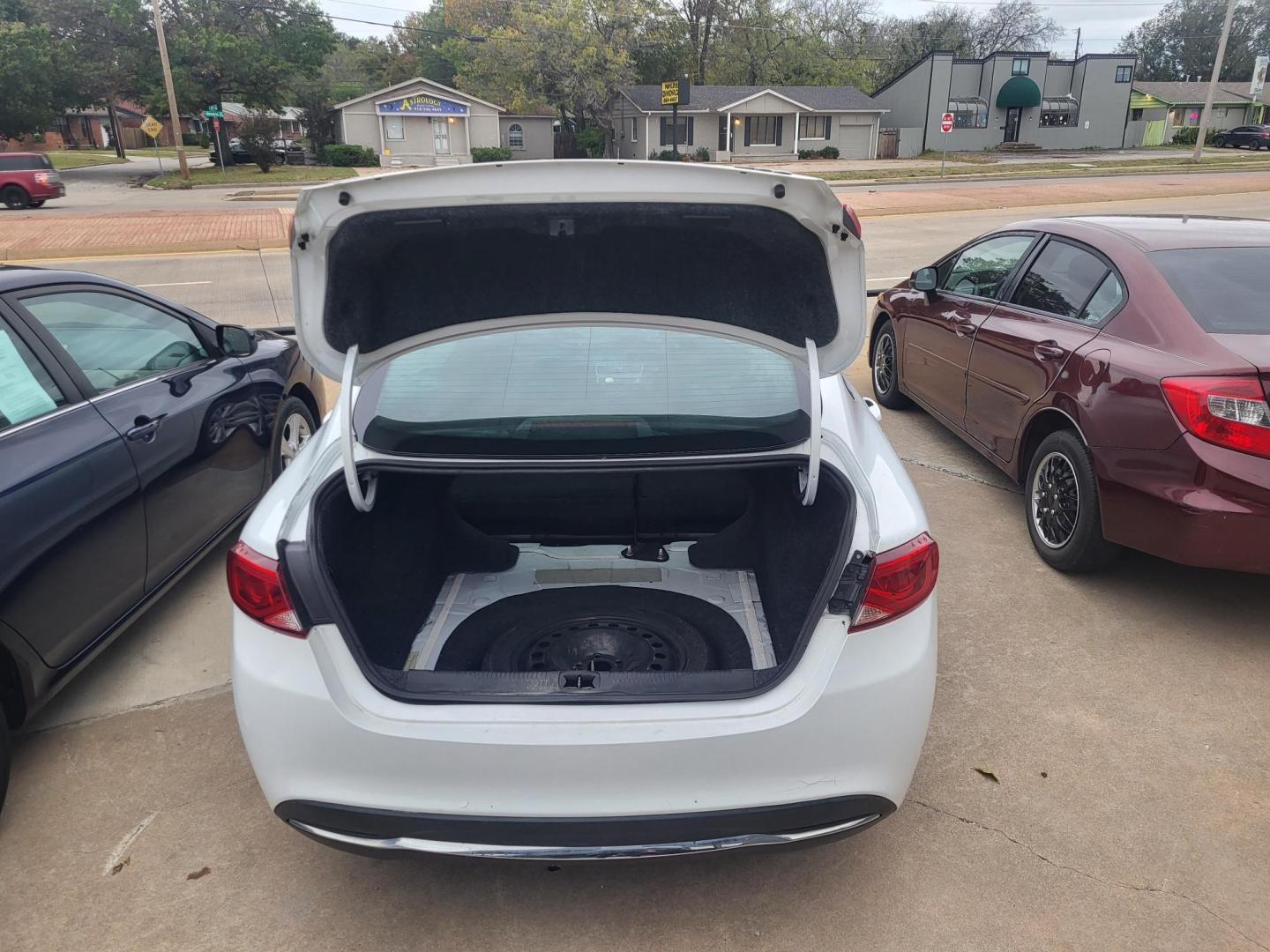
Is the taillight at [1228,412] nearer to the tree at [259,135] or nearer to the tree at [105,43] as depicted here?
the tree at [259,135]

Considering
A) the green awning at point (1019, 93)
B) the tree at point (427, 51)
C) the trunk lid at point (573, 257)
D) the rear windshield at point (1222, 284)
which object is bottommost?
the rear windshield at point (1222, 284)

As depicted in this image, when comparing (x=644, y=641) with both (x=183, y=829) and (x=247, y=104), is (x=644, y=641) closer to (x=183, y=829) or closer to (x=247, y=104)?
(x=183, y=829)

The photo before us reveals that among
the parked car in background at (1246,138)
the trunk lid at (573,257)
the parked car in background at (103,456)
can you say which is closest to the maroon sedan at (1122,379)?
the trunk lid at (573,257)

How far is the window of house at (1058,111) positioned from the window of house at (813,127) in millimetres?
13940

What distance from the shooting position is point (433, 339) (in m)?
2.51

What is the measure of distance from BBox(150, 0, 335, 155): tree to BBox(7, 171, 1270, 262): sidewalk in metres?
20.8

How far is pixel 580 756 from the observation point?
6.22 ft

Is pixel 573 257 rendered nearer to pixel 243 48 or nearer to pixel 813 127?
pixel 243 48

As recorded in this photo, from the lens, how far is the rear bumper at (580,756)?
1.91 metres

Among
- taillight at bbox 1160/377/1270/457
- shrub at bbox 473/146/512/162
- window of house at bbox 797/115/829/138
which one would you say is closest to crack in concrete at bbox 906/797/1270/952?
taillight at bbox 1160/377/1270/457

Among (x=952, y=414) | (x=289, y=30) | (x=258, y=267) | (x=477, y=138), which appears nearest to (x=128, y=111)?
(x=289, y=30)

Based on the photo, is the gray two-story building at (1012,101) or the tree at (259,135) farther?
the gray two-story building at (1012,101)

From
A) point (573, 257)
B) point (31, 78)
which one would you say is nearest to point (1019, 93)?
point (31, 78)

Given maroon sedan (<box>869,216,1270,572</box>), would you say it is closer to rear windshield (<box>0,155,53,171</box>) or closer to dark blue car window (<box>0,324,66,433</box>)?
dark blue car window (<box>0,324,66,433</box>)
